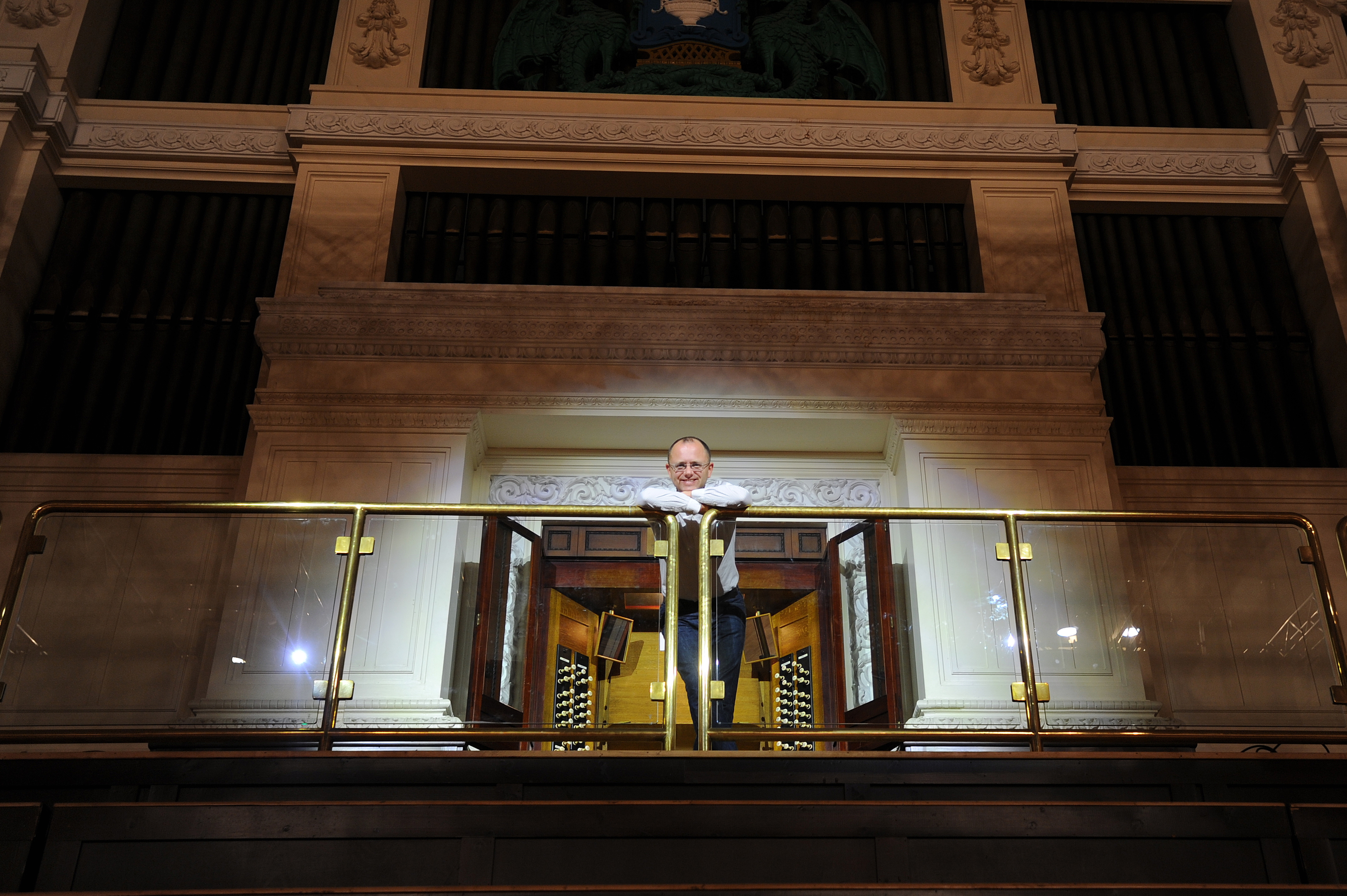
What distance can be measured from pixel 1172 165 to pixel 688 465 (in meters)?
5.96

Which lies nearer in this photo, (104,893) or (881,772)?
(104,893)

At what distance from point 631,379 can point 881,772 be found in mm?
3845

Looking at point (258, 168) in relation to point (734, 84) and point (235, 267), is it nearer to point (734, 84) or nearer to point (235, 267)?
point (235, 267)

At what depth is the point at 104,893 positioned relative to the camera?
347cm

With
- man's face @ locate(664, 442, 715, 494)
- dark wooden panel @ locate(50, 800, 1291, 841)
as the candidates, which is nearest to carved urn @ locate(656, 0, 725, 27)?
man's face @ locate(664, 442, 715, 494)

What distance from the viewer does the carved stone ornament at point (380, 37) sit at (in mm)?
9258

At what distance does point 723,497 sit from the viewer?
4.89 metres

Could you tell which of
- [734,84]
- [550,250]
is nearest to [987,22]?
[734,84]

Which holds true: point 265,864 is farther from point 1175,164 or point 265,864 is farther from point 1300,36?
point 1300,36

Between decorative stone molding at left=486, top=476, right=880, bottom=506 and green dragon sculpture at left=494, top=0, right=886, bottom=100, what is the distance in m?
3.46

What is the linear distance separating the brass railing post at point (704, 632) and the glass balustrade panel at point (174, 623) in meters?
1.54

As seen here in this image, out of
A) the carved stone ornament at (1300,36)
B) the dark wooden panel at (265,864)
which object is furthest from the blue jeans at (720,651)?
the carved stone ornament at (1300,36)

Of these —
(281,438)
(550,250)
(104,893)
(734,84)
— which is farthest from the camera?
(734,84)

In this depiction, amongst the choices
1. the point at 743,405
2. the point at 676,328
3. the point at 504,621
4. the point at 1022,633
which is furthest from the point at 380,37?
the point at 1022,633
